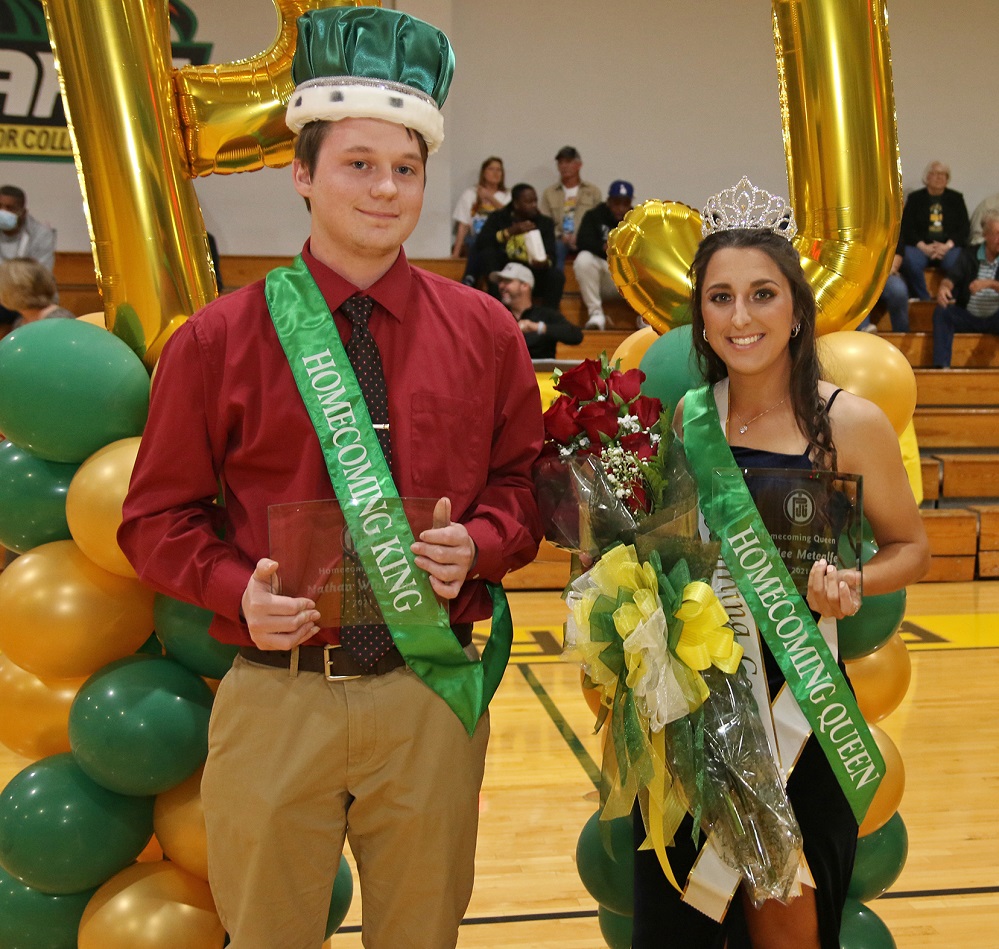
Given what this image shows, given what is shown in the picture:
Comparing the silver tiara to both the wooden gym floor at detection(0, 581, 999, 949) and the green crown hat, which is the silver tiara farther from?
the wooden gym floor at detection(0, 581, 999, 949)

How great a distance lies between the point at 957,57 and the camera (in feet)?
33.8

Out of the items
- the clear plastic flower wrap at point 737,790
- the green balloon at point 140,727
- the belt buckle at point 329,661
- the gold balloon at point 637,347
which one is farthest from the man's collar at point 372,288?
the gold balloon at point 637,347

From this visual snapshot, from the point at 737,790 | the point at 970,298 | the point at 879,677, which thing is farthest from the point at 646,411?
the point at 970,298

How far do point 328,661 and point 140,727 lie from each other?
22.9 inches

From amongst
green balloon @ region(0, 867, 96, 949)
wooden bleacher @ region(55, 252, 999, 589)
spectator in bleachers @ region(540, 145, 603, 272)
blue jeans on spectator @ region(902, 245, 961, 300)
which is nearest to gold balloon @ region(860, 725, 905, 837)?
green balloon @ region(0, 867, 96, 949)

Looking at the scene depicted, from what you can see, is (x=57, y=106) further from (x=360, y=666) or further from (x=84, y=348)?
(x=360, y=666)

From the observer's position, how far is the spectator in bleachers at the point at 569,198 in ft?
29.6

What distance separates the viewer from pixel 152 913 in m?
2.00

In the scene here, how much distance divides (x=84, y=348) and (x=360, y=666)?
88 centimetres

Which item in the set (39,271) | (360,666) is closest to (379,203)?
(360,666)

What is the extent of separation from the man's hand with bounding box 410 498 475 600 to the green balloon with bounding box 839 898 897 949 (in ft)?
3.77

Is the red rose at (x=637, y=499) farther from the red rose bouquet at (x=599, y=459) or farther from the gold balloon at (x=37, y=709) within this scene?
the gold balloon at (x=37, y=709)

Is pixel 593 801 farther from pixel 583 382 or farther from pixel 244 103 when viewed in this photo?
pixel 244 103

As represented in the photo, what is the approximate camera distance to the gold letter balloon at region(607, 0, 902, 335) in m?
2.29
